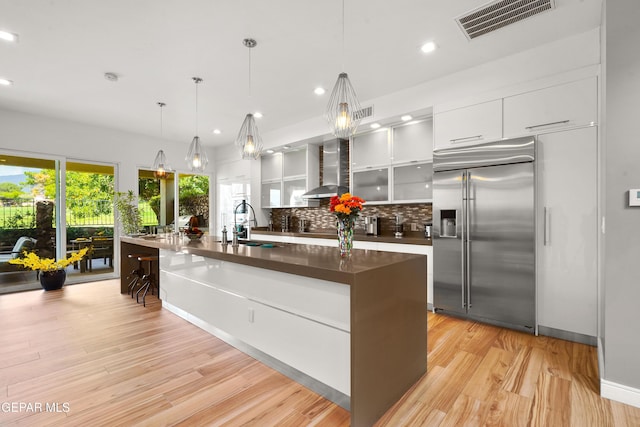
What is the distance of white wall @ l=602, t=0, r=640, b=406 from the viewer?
1923 millimetres

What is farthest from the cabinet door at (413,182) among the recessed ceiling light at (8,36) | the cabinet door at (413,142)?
the recessed ceiling light at (8,36)

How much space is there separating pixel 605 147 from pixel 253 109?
4.16m

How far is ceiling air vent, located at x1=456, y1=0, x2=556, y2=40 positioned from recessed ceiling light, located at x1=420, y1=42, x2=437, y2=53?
0.30m

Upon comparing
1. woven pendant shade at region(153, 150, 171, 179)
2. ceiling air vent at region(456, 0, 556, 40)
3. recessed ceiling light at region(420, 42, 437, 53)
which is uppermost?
ceiling air vent at region(456, 0, 556, 40)

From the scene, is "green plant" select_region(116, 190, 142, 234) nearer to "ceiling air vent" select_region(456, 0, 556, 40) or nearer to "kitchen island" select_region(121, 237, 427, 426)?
"kitchen island" select_region(121, 237, 427, 426)

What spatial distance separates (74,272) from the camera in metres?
5.64

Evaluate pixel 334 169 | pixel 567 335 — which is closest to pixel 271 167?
pixel 334 169

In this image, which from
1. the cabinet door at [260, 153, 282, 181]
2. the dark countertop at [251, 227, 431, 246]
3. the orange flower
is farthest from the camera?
the cabinet door at [260, 153, 282, 181]

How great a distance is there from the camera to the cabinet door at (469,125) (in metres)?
3.32

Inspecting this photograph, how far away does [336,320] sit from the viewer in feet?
6.04

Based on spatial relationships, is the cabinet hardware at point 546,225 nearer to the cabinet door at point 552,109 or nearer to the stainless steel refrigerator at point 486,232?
the stainless steel refrigerator at point 486,232

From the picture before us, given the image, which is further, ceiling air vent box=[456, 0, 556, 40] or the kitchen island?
ceiling air vent box=[456, 0, 556, 40]

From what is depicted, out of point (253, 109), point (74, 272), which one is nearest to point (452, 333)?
point (253, 109)

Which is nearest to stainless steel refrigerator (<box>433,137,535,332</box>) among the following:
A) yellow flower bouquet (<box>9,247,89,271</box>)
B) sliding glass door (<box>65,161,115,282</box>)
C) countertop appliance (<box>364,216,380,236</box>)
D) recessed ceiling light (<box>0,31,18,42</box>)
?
countertop appliance (<box>364,216,380,236</box>)
